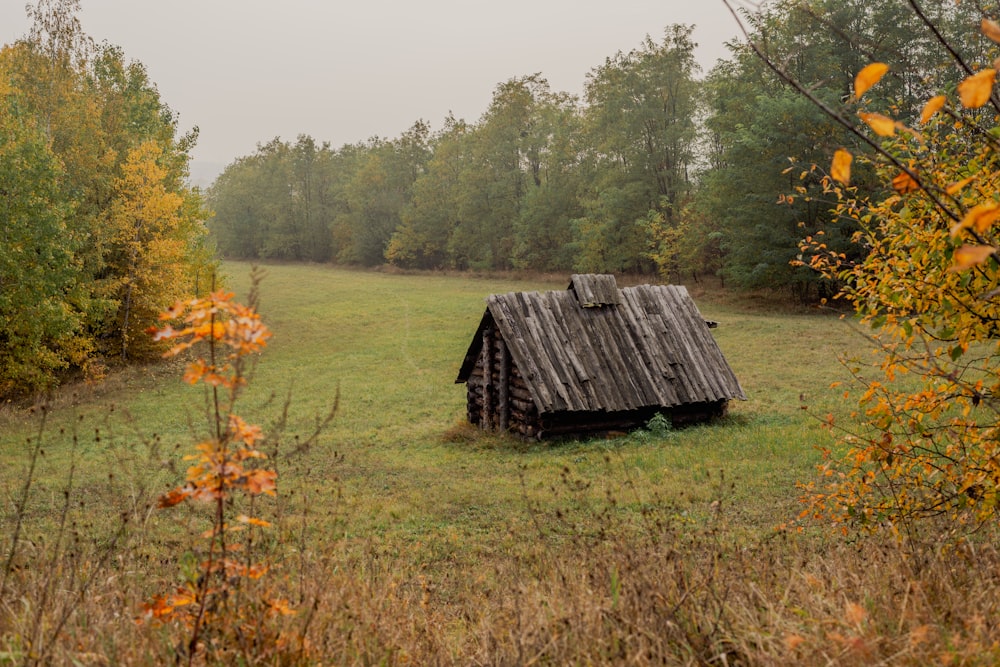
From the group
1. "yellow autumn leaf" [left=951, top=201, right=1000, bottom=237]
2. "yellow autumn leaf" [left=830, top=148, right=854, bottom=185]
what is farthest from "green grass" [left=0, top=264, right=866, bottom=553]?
"yellow autumn leaf" [left=951, top=201, right=1000, bottom=237]

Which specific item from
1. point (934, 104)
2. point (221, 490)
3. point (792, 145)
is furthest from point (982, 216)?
point (792, 145)

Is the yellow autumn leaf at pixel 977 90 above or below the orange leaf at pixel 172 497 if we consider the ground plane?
above

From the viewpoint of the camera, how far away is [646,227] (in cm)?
4328

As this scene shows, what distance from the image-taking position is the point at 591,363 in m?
15.1

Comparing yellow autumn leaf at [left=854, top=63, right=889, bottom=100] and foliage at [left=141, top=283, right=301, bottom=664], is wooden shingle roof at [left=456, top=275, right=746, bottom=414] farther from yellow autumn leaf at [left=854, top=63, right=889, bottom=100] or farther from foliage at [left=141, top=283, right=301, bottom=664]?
yellow autumn leaf at [left=854, top=63, right=889, bottom=100]

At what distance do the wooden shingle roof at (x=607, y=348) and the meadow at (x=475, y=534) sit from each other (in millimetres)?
1012

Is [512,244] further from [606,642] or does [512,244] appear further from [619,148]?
[606,642]

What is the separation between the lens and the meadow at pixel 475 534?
3.39 m

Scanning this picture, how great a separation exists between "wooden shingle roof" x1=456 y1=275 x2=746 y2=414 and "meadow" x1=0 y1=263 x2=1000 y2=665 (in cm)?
101

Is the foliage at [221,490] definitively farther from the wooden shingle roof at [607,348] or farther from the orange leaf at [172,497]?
the wooden shingle roof at [607,348]

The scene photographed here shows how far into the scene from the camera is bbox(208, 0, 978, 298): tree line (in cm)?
3338

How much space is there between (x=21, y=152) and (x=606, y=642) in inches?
923

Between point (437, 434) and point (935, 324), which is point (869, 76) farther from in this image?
point (437, 434)

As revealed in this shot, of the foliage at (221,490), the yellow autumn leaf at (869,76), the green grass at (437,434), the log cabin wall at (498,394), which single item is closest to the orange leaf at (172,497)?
the foliage at (221,490)
